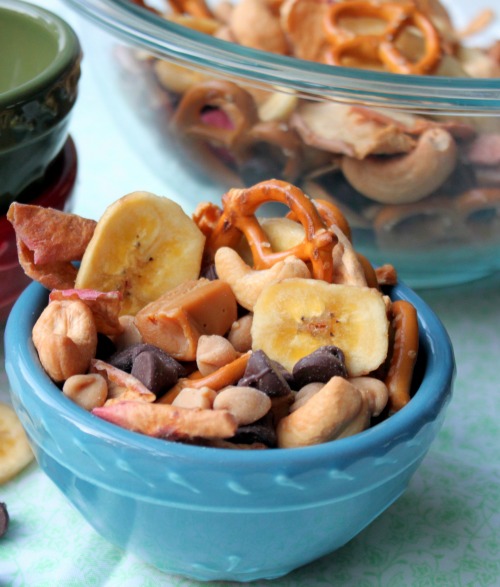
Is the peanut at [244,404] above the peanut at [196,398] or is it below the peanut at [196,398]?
above

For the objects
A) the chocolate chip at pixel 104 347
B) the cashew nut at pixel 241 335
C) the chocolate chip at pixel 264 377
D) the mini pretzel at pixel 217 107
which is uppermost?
the chocolate chip at pixel 264 377

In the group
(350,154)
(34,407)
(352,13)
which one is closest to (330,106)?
(350,154)

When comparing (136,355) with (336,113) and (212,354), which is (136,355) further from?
(336,113)

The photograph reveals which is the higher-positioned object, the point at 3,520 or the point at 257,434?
the point at 257,434

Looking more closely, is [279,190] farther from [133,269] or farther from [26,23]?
[26,23]

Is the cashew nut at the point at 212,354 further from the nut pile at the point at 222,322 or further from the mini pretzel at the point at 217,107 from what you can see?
the mini pretzel at the point at 217,107

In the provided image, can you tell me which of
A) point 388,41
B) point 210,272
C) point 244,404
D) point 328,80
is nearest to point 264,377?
point 244,404

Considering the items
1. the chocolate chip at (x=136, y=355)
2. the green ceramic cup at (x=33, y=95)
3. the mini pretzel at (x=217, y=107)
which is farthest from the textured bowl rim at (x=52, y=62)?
the chocolate chip at (x=136, y=355)
